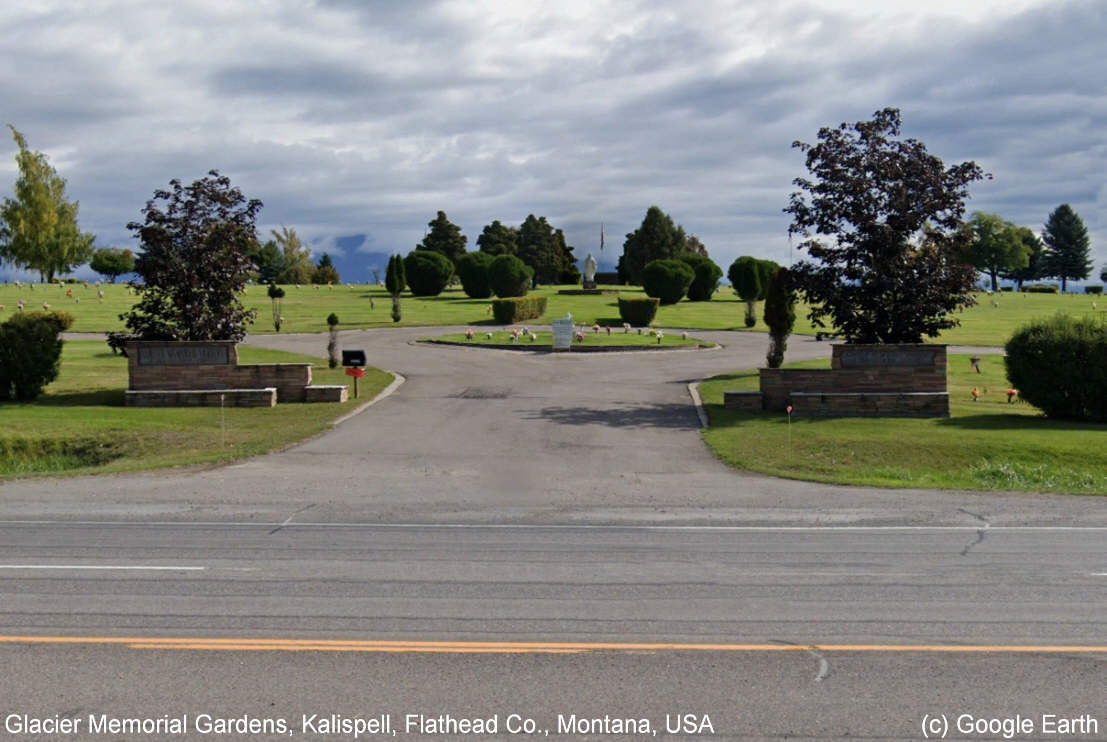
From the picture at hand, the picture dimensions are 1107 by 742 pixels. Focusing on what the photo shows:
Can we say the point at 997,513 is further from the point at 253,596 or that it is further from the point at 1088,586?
the point at 253,596

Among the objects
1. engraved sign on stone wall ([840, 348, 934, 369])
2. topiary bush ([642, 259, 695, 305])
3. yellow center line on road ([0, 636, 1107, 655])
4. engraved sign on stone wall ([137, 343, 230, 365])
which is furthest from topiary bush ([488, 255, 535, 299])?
yellow center line on road ([0, 636, 1107, 655])

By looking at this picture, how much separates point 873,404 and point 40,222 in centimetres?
8297

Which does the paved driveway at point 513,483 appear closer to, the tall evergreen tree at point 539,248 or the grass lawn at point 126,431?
the grass lawn at point 126,431

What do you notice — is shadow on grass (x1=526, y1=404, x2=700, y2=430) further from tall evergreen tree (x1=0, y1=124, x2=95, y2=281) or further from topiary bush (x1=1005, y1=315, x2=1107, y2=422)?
tall evergreen tree (x1=0, y1=124, x2=95, y2=281)

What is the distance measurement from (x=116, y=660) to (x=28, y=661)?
24.1 inches

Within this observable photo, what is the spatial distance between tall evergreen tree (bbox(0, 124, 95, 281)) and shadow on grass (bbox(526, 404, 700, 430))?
78110 mm

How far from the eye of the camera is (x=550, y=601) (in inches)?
336

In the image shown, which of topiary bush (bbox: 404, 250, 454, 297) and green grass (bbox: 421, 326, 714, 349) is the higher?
topiary bush (bbox: 404, 250, 454, 297)

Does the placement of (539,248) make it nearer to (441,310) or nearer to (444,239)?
(444,239)

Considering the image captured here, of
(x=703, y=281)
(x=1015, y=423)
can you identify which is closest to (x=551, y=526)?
(x=1015, y=423)

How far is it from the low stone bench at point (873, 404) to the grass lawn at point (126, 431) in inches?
420

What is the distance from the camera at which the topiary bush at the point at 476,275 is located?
66.6 meters

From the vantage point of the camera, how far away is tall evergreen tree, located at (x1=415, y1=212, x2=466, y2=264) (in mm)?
95375

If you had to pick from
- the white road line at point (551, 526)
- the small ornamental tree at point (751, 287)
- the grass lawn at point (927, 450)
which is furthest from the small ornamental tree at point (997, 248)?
the white road line at point (551, 526)
